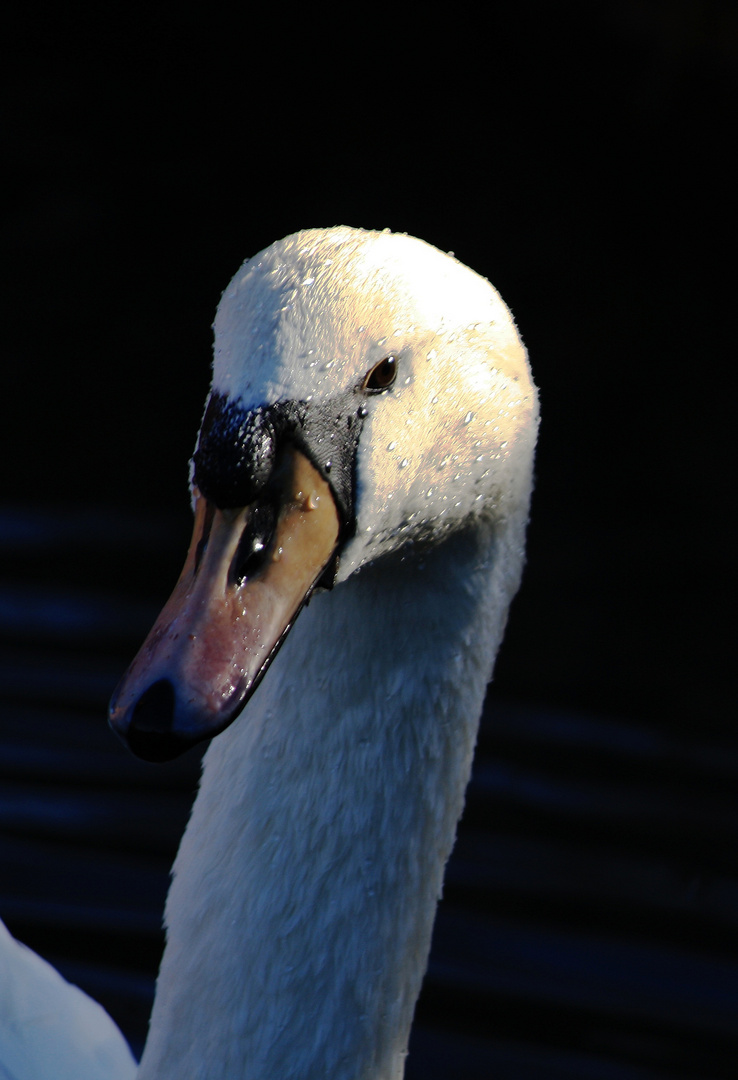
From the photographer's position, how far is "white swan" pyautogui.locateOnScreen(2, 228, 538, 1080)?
170 cm

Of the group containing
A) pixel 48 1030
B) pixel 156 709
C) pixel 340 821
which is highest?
pixel 156 709

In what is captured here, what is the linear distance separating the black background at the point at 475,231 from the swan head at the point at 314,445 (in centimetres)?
290

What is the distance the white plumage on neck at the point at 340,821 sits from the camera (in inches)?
80.9


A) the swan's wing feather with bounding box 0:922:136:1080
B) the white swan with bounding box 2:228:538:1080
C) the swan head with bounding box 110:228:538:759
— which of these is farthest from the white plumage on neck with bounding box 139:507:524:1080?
the swan's wing feather with bounding box 0:922:136:1080

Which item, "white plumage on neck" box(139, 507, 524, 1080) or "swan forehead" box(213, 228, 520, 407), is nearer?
"swan forehead" box(213, 228, 520, 407)

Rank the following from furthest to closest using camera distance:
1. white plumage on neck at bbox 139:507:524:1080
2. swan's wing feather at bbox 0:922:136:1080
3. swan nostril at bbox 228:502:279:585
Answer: swan's wing feather at bbox 0:922:136:1080 < white plumage on neck at bbox 139:507:524:1080 < swan nostril at bbox 228:502:279:585

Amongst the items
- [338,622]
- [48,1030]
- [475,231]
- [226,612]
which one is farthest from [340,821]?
[475,231]

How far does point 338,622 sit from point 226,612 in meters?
0.40

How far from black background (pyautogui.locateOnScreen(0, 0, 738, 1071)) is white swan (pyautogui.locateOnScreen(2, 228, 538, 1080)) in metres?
2.65

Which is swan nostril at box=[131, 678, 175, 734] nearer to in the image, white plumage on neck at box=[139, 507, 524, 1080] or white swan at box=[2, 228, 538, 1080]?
white swan at box=[2, 228, 538, 1080]

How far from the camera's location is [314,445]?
1.73 meters

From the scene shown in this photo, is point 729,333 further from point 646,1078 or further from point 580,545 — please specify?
point 646,1078

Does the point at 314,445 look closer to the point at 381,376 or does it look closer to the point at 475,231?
the point at 381,376

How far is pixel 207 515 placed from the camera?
171cm
